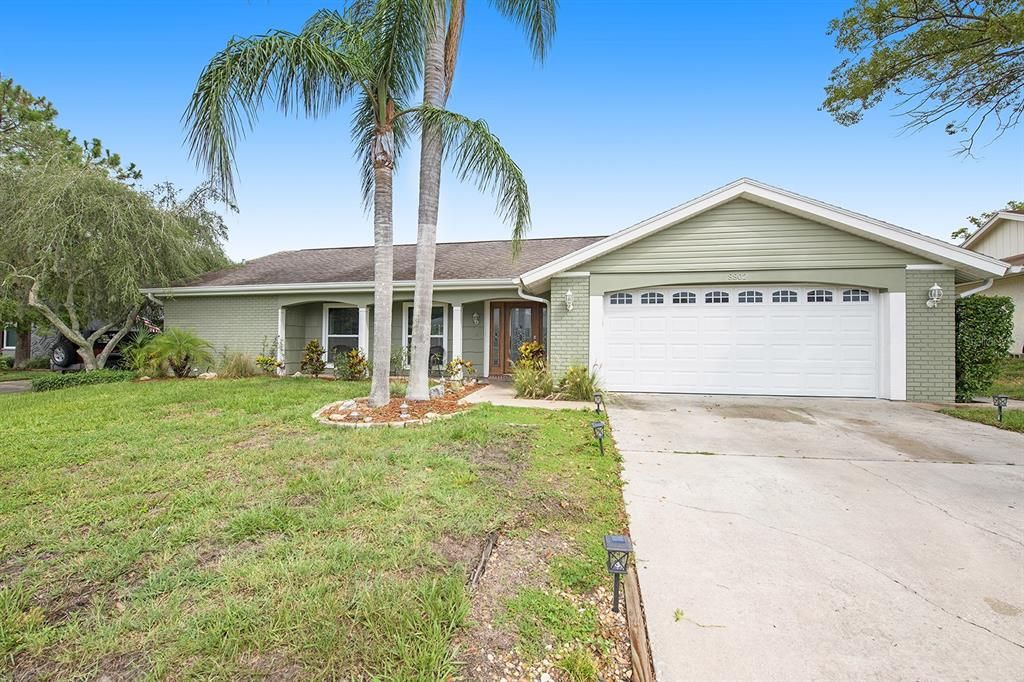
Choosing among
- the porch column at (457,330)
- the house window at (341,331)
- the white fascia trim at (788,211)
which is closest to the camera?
the white fascia trim at (788,211)

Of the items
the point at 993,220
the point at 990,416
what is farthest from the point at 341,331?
the point at 993,220

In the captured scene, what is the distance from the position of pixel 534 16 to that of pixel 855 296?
8.25m

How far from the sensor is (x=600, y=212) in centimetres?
1548

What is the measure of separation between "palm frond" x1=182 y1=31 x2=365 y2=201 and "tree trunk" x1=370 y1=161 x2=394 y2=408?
1.36m

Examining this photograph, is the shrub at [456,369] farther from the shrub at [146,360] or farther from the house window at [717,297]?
the shrub at [146,360]

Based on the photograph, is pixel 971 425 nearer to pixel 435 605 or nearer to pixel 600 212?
pixel 435 605

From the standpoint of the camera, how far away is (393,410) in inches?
260

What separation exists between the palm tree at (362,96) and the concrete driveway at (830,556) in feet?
14.9

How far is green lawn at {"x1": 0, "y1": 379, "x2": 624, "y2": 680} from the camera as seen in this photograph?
5.99ft

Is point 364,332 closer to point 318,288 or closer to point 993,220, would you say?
point 318,288

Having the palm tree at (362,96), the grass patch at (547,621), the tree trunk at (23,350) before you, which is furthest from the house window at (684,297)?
the tree trunk at (23,350)

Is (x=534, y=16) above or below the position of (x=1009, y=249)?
above

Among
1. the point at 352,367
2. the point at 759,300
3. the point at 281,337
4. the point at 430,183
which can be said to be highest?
the point at 430,183

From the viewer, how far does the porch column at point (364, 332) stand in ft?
38.7
